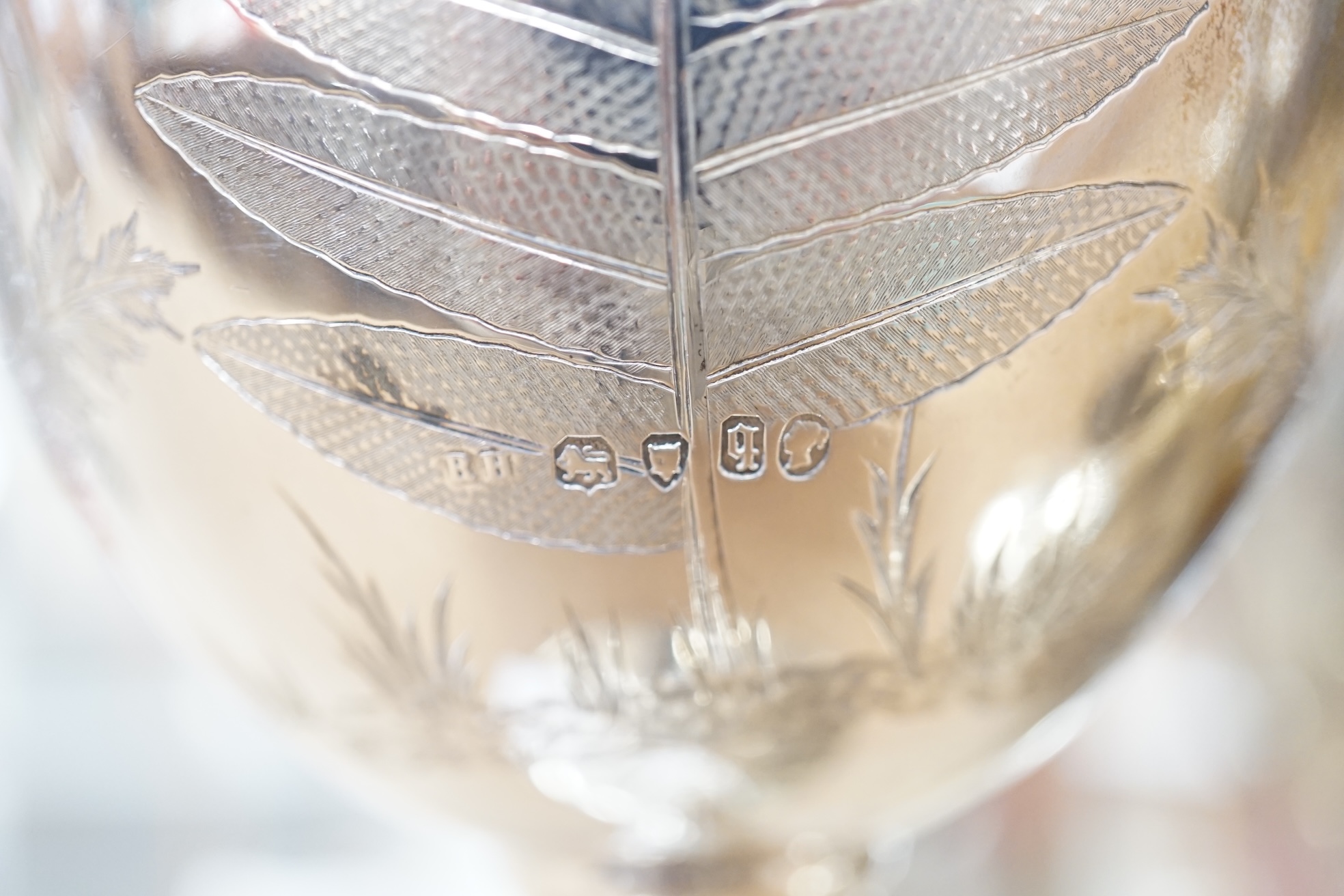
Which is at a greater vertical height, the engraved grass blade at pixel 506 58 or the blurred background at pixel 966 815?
the engraved grass blade at pixel 506 58

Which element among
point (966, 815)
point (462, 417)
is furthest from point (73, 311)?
point (966, 815)

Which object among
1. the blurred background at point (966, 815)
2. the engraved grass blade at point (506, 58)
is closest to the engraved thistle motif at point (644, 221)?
the engraved grass blade at point (506, 58)

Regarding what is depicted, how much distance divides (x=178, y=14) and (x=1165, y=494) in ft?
0.44

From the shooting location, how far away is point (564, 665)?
0.55 feet

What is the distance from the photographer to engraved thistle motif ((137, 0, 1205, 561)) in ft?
0.43

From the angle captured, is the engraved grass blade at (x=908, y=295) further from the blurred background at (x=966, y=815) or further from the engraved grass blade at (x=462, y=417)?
the blurred background at (x=966, y=815)

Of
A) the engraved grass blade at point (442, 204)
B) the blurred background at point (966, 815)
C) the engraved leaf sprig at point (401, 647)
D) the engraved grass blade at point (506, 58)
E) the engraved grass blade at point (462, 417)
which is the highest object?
the engraved grass blade at point (506, 58)

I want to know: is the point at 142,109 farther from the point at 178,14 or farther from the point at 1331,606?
the point at 1331,606

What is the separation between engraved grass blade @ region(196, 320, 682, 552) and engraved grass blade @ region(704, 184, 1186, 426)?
0.01 m

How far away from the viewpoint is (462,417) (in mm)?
150

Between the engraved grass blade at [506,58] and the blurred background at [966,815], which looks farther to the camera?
the blurred background at [966,815]

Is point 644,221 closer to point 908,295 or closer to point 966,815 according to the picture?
point 908,295

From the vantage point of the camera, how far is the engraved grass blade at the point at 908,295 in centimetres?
14

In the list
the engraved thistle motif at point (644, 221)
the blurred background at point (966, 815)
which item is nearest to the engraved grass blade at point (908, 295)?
the engraved thistle motif at point (644, 221)
